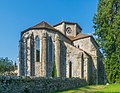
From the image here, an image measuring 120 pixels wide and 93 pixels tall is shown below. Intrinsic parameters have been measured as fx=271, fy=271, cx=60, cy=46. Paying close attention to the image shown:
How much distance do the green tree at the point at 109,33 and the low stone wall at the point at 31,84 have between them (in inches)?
389

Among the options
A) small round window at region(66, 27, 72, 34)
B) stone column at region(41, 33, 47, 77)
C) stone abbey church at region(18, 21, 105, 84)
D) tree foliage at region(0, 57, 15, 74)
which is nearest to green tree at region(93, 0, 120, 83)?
stone abbey church at region(18, 21, 105, 84)

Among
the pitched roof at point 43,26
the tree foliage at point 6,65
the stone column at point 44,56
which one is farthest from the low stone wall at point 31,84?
the tree foliage at point 6,65

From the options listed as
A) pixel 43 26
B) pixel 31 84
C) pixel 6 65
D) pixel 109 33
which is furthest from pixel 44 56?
pixel 6 65

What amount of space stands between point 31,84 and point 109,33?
19.7 metres

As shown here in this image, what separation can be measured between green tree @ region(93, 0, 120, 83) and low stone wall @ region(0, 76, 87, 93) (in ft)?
32.4

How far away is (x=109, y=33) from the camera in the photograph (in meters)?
40.9

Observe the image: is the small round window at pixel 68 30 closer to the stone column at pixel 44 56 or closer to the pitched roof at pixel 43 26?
the pitched roof at pixel 43 26

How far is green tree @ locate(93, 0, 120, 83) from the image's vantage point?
1587 inches

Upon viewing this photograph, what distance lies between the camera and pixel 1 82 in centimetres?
2120

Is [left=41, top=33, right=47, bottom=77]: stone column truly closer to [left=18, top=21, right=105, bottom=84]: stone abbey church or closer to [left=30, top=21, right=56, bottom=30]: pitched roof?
[left=18, top=21, right=105, bottom=84]: stone abbey church

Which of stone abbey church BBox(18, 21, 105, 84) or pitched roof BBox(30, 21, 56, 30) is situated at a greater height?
pitched roof BBox(30, 21, 56, 30)

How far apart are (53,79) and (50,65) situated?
18.4 metres

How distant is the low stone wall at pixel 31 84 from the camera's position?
21719 millimetres

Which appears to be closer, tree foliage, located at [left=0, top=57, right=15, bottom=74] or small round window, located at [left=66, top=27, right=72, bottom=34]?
small round window, located at [left=66, top=27, right=72, bottom=34]
